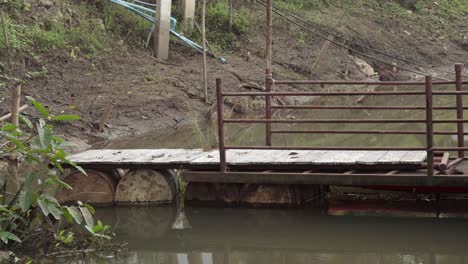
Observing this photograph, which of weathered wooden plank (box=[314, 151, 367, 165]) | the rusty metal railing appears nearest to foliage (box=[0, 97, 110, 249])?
the rusty metal railing

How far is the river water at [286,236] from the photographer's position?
794 centimetres

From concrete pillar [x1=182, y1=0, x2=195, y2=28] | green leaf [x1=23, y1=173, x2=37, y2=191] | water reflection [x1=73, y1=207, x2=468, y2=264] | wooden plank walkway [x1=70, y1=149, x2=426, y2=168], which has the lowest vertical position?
water reflection [x1=73, y1=207, x2=468, y2=264]

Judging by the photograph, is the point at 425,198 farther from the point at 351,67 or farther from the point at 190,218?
the point at 351,67

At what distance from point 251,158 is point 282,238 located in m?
1.25

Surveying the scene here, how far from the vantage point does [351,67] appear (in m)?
23.4

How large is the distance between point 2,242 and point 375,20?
74.2 ft

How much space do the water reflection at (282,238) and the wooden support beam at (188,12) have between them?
40.6 feet

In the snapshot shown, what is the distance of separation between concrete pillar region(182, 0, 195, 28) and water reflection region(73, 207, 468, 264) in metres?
12.4

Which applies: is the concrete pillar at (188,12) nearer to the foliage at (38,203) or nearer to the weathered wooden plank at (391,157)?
the weathered wooden plank at (391,157)

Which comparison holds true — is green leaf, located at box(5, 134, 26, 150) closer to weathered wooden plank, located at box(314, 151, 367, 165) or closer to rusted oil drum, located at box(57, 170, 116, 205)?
rusted oil drum, located at box(57, 170, 116, 205)

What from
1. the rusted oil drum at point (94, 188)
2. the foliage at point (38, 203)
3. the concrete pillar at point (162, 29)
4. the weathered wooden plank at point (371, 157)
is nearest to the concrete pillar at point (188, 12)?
the concrete pillar at point (162, 29)

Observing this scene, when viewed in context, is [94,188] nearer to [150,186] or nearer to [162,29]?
[150,186]

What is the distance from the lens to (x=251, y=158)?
374 inches

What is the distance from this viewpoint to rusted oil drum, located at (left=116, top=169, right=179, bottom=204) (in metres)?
9.86
